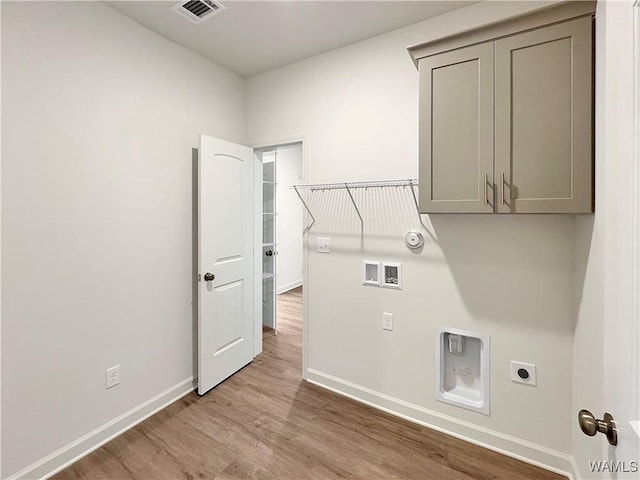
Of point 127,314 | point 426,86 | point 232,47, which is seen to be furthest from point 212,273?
point 426,86

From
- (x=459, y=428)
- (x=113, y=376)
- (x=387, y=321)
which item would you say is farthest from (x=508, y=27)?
(x=113, y=376)

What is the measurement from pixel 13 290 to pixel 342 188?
207 cm

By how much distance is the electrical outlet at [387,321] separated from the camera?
2.24 metres

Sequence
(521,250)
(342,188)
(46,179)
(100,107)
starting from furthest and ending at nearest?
(342,188)
(100,107)
(521,250)
(46,179)

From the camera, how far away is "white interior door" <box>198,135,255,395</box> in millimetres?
2459

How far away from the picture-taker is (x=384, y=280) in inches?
89.0

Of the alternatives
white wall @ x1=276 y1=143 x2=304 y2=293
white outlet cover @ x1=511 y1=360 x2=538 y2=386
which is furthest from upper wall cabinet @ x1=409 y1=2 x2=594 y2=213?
white wall @ x1=276 y1=143 x2=304 y2=293

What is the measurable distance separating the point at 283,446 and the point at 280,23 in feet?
9.31

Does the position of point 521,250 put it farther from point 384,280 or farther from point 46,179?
point 46,179

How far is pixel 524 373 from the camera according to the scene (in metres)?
1.80

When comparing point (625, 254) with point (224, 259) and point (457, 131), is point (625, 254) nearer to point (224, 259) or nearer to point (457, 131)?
point (457, 131)

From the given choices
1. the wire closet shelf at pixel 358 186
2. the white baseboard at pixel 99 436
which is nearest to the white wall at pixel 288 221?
the wire closet shelf at pixel 358 186

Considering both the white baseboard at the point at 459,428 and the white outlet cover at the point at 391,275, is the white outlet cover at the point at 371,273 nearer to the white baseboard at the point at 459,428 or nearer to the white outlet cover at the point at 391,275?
the white outlet cover at the point at 391,275

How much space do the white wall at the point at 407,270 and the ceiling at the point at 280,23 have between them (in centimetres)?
10
